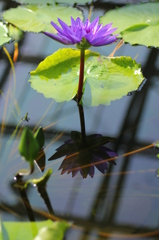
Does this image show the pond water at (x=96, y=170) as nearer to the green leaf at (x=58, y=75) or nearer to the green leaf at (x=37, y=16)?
the green leaf at (x=58, y=75)

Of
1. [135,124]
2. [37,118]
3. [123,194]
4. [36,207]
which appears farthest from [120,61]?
[36,207]

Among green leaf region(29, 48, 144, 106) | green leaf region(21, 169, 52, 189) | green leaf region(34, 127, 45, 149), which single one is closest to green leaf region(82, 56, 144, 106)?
green leaf region(29, 48, 144, 106)

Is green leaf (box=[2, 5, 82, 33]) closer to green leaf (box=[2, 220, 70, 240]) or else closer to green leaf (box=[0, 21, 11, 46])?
green leaf (box=[0, 21, 11, 46])

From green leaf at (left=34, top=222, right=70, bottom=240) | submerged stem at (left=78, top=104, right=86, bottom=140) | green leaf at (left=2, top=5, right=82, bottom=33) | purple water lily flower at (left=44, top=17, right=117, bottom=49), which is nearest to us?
green leaf at (left=34, top=222, right=70, bottom=240)

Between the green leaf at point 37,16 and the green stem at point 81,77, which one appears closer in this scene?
the green stem at point 81,77

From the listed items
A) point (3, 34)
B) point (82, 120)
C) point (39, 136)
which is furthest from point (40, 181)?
point (3, 34)

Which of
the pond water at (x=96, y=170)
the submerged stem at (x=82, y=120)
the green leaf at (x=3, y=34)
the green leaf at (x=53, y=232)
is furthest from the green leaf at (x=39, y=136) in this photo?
the green leaf at (x=3, y=34)
